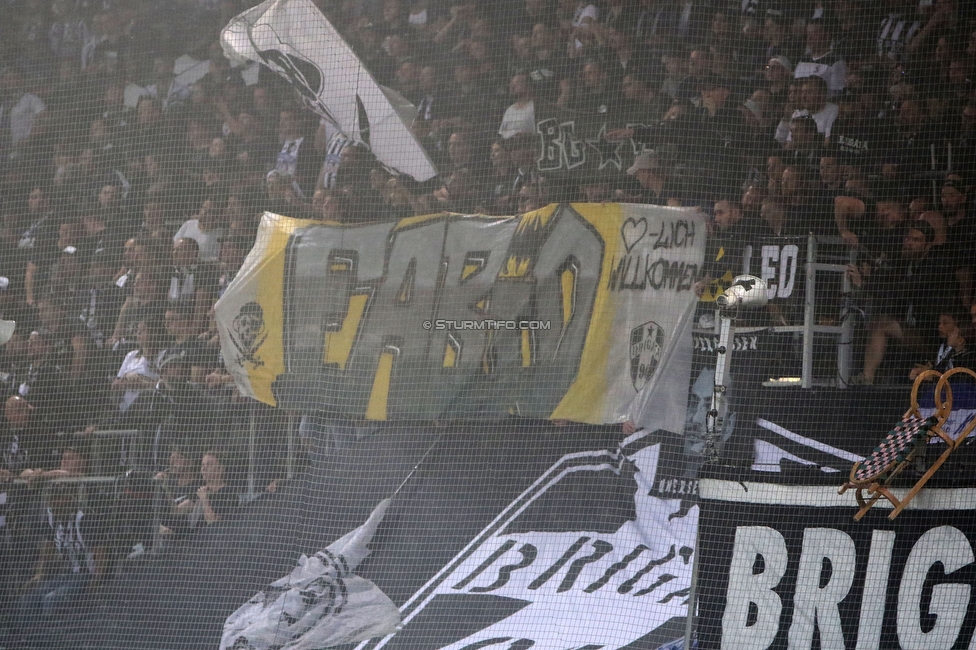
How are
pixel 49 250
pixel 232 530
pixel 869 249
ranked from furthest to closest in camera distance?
pixel 49 250
pixel 232 530
pixel 869 249

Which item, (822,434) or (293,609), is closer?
(822,434)

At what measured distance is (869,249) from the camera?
15.9 feet

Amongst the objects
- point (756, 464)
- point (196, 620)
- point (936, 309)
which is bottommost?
point (196, 620)

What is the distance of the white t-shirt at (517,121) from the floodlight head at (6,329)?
3244mm

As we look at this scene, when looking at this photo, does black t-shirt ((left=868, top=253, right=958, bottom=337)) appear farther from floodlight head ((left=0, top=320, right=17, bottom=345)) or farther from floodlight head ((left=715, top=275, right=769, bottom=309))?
floodlight head ((left=0, top=320, right=17, bottom=345))

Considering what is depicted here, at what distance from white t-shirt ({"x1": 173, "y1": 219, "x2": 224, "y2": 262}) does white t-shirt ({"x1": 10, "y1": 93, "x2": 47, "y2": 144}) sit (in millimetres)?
1394

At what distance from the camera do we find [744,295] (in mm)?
4215

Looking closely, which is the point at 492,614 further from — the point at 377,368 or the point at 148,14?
the point at 148,14

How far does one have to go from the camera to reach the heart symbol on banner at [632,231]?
5020 mm

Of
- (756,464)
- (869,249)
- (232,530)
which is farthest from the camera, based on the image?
(232,530)

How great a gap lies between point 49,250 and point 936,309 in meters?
5.14

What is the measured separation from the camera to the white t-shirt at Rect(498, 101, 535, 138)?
5457mm

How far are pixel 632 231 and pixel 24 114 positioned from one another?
4024mm

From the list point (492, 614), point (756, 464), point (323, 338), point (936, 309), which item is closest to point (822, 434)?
point (756, 464)
